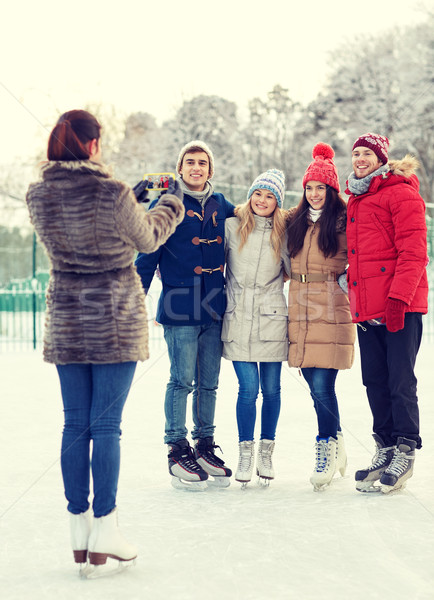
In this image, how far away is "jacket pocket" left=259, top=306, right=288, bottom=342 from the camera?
3.46 meters

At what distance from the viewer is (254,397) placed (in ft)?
11.5

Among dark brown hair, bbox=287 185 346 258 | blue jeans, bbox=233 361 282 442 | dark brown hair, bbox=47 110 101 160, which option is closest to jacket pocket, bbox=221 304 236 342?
blue jeans, bbox=233 361 282 442

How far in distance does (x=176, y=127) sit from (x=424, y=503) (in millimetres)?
23705

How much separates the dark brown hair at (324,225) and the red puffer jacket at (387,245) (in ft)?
0.29

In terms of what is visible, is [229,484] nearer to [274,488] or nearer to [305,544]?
[274,488]

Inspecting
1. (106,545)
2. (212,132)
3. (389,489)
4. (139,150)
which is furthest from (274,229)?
(139,150)

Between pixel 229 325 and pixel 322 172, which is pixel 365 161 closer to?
pixel 322 172

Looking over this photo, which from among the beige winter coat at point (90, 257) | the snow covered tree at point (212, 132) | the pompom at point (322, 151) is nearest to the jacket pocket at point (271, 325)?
the pompom at point (322, 151)

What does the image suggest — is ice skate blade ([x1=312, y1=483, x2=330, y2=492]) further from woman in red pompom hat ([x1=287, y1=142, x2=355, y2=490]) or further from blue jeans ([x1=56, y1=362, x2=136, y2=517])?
blue jeans ([x1=56, y1=362, x2=136, y2=517])

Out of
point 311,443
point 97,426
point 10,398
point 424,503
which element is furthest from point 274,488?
point 10,398

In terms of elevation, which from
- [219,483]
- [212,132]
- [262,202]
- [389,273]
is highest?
[212,132]

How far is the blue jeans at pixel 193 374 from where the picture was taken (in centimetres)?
348

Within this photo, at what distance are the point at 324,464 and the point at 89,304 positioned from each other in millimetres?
1568

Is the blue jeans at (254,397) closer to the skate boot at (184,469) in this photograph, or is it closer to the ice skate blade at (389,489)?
the skate boot at (184,469)
